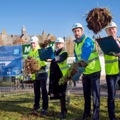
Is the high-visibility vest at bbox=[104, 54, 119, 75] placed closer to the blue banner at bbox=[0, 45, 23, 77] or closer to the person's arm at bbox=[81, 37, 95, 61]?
the person's arm at bbox=[81, 37, 95, 61]

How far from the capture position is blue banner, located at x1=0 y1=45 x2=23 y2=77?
14.0 meters

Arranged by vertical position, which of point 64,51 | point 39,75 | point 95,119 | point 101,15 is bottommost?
point 95,119

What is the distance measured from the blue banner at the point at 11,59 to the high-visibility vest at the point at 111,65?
698cm

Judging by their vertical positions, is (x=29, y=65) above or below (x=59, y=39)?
below

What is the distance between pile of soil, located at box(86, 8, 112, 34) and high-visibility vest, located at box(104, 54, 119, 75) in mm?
648

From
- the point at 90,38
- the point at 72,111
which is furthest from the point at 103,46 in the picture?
the point at 72,111

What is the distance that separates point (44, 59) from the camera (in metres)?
8.36

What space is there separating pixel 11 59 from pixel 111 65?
292 inches

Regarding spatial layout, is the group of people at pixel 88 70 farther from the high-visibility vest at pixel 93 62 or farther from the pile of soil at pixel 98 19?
the pile of soil at pixel 98 19

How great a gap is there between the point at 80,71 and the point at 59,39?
1397 mm

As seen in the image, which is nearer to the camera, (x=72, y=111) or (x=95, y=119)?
(x=95, y=119)

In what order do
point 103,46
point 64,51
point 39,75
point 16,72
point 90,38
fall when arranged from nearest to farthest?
point 103,46 → point 90,38 → point 64,51 → point 39,75 → point 16,72

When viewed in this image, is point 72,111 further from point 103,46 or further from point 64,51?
point 103,46

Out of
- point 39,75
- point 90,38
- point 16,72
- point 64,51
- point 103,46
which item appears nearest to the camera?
point 103,46
